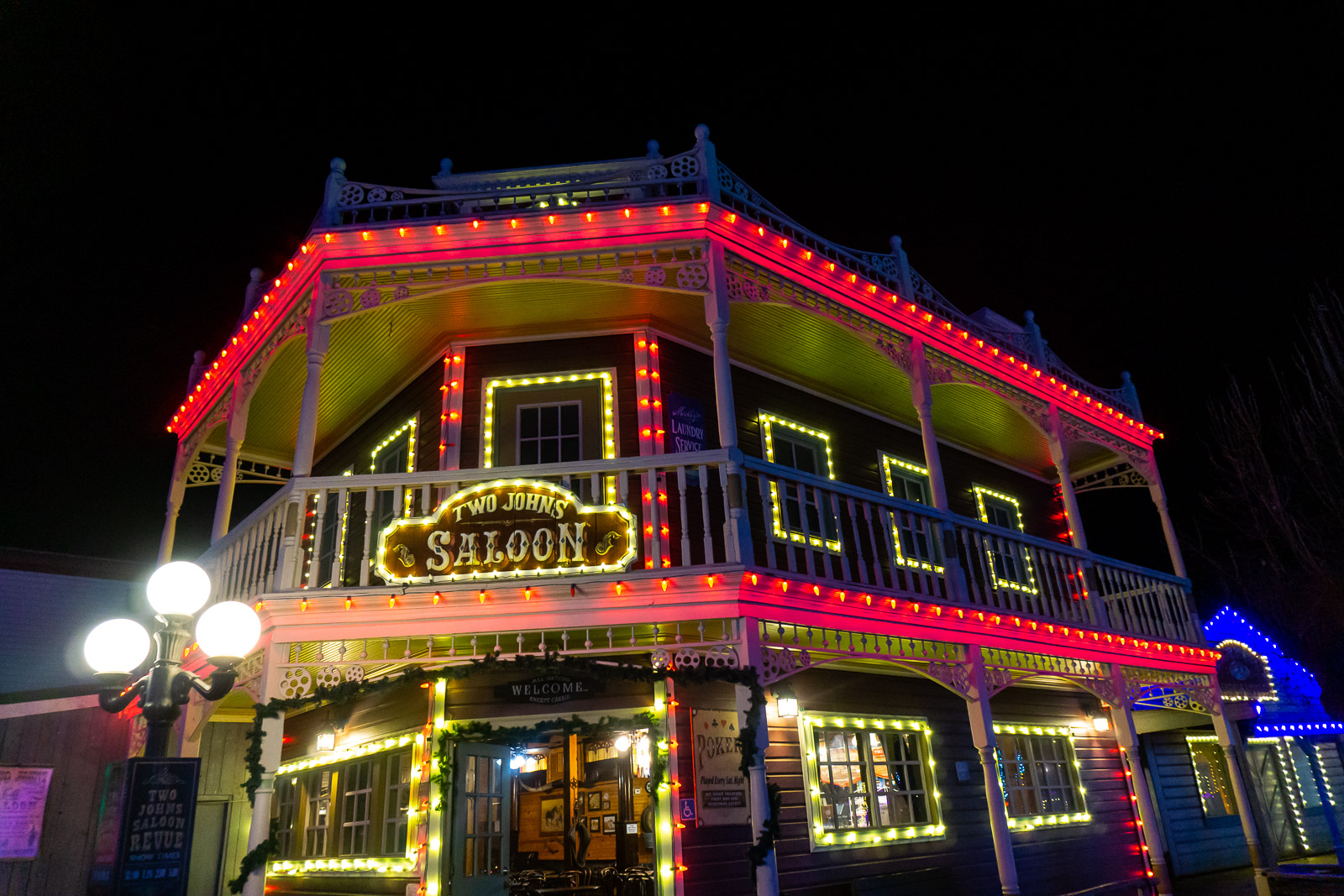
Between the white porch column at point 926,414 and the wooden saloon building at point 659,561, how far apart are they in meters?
0.05

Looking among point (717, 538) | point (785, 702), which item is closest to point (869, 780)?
point (785, 702)

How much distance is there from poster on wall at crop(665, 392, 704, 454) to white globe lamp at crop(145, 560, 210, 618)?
18.0 ft

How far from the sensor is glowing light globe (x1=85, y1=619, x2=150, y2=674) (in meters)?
4.92

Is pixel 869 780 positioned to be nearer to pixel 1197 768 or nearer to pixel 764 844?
pixel 764 844

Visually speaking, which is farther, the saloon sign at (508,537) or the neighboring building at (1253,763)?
the neighboring building at (1253,763)

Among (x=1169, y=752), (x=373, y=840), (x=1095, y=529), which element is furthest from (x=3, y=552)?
(x=1095, y=529)

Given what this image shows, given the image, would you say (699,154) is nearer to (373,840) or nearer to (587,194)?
(587,194)

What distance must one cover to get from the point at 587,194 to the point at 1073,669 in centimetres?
824

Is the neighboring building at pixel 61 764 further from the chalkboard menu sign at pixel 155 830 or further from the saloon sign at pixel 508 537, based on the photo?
the chalkboard menu sign at pixel 155 830

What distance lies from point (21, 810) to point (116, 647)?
7.13 m

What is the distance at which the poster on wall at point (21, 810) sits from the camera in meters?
9.63

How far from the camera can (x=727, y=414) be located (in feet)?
25.3

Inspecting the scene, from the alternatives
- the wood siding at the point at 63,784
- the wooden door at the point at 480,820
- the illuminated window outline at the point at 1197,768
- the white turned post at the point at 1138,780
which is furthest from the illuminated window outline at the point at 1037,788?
the wood siding at the point at 63,784

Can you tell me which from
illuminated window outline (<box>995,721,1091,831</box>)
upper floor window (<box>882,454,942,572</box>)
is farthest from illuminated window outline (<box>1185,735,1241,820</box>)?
upper floor window (<box>882,454,942,572</box>)
